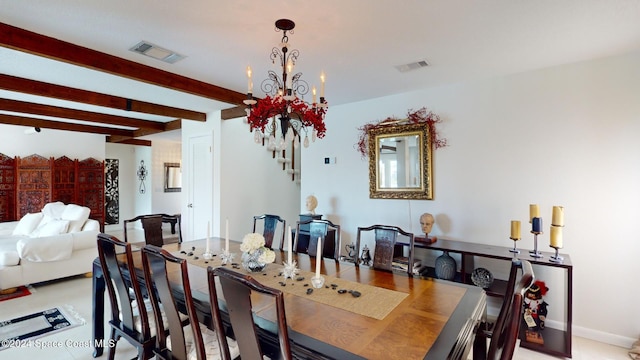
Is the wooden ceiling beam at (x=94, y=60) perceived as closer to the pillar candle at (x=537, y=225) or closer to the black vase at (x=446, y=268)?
the black vase at (x=446, y=268)

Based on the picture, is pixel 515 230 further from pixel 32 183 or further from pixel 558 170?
pixel 32 183

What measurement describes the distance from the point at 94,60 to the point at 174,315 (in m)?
2.33

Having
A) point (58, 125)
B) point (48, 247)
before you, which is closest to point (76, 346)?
point (48, 247)

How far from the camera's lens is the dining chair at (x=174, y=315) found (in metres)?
1.57

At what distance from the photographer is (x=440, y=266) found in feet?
10.5

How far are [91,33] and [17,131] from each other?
5796 millimetres

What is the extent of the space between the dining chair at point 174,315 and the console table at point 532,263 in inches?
88.8

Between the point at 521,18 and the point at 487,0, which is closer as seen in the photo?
the point at 487,0

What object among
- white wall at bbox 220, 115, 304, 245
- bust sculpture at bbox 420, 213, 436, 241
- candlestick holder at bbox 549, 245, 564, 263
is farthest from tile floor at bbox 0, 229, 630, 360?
white wall at bbox 220, 115, 304, 245

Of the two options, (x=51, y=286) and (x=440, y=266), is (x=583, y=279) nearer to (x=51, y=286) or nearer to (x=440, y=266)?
(x=440, y=266)

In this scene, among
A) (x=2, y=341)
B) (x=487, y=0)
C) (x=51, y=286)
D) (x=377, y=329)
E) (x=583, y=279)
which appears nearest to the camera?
(x=377, y=329)

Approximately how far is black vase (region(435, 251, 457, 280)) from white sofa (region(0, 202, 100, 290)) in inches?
185

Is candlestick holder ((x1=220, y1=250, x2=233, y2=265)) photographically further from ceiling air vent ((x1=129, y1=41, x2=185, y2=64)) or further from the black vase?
the black vase

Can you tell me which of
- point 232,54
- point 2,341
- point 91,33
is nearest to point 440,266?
point 232,54
